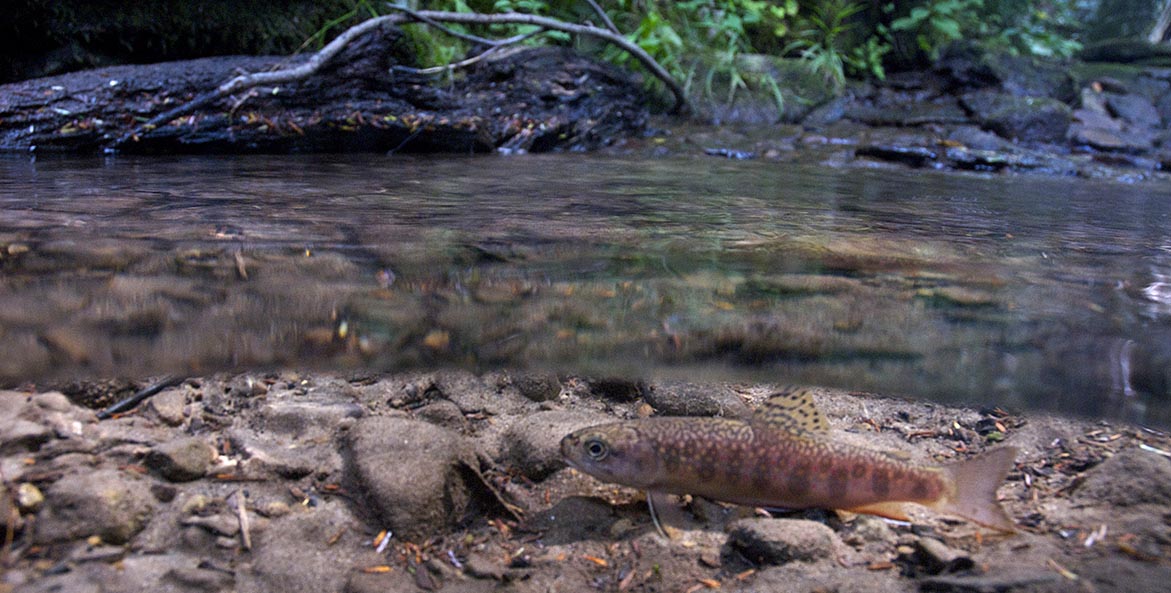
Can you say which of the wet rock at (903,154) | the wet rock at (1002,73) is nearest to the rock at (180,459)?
the wet rock at (903,154)

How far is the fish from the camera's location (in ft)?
7.37

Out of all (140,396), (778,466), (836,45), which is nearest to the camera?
(778,466)

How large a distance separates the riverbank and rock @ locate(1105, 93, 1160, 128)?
11027mm

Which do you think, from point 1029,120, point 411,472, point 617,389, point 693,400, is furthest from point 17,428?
point 1029,120

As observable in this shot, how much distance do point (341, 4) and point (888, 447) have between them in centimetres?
859

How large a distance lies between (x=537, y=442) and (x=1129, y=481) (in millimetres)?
1992

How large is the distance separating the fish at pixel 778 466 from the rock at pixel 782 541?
104 millimetres

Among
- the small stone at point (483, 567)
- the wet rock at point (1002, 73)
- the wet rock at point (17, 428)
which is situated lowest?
the small stone at point (483, 567)

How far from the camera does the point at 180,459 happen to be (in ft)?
7.65

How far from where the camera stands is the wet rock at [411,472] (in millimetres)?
2285

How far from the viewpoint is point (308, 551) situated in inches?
84.9

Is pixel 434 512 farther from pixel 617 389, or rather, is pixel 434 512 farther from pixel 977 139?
pixel 977 139

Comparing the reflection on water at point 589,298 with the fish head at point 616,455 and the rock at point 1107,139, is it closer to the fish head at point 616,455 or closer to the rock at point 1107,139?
the fish head at point 616,455

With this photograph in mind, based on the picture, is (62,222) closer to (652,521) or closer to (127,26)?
(652,521)
